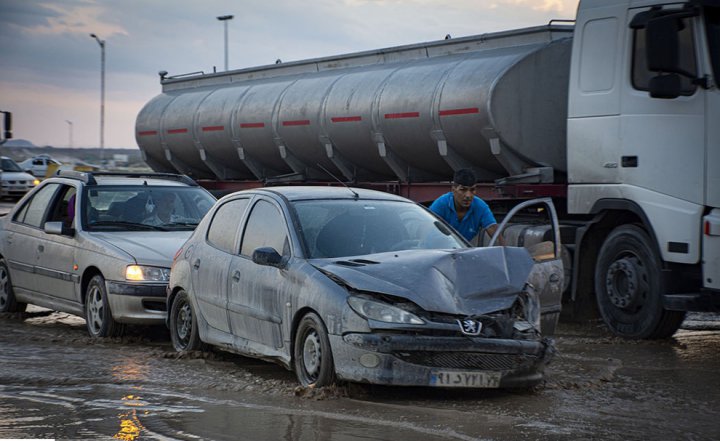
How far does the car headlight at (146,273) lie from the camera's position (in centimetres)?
1079

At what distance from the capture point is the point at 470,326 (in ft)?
24.4

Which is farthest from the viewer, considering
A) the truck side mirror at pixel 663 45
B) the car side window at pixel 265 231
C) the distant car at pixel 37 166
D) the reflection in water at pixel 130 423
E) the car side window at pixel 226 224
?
the distant car at pixel 37 166

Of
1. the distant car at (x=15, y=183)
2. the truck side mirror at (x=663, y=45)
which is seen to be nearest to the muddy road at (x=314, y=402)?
the truck side mirror at (x=663, y=45)

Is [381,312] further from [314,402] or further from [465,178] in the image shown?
[465,178]

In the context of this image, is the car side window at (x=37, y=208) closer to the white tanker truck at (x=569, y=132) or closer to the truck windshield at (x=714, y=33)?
the white tanker truck at (x=569, y=132)

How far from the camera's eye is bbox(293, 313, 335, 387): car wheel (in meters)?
7.60

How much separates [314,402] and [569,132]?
5753mm

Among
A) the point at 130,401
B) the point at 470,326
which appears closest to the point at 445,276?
the point at 470,326

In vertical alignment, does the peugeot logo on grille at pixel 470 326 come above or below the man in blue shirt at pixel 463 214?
below

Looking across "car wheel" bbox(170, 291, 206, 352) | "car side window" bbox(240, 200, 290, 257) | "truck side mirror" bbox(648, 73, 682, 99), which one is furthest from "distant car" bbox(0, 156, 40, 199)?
"truck side mirror" bbox(648, 73, 682, 99)

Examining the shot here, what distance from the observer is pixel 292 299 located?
802 centimetres

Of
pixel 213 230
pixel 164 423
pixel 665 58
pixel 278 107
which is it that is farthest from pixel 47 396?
pixel 278 107

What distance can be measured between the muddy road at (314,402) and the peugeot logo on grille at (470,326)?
0.47 metres

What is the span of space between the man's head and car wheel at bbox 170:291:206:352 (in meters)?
2.45
